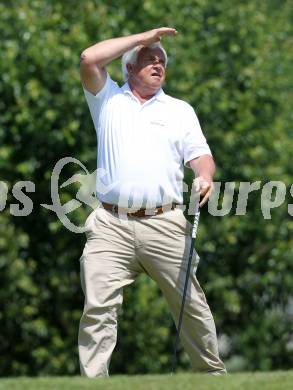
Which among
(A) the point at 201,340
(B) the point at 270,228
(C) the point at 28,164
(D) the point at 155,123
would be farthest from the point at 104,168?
(B) the point at 270,228

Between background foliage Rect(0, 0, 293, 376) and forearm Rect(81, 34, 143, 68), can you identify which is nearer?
forearm Rect(81, 34, 143, 68)

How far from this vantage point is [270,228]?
12.2 metres

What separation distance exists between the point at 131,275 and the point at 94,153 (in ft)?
13.9

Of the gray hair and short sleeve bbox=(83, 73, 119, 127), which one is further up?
the gray hair

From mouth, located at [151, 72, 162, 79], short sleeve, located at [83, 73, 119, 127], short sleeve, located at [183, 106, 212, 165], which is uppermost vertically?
mouth, located at [151, 72, 162, 79]

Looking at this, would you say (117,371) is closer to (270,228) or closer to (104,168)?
(270,228)

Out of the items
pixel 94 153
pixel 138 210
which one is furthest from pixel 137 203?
pixel 94 153

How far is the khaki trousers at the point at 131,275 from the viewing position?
723 centimetres

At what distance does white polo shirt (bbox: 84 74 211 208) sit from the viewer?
732 cm

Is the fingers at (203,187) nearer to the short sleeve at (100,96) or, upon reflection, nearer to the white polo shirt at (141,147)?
the white polo shirt at (141,147)

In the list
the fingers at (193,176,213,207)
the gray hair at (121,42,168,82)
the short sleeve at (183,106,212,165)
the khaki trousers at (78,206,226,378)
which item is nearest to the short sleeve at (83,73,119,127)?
the gray hair at (121,42,168,82)

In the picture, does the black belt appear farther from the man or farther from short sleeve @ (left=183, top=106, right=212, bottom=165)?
short sleeve @ (left=183, top=106, right=212, bottom=165)

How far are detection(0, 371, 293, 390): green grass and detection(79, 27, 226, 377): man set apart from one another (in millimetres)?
891

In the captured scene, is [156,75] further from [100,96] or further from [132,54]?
[100,96]
